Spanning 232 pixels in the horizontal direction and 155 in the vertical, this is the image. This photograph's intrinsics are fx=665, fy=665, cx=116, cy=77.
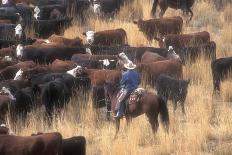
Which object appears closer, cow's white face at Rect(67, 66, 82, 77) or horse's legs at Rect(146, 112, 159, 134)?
horse's legs at Rect(146, 112, 159, 134)

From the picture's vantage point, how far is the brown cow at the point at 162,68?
15.2 metres

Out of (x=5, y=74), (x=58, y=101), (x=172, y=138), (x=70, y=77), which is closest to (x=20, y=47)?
(x=5, y=74)

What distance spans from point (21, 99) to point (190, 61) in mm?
5498

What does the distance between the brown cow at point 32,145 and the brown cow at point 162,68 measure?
234 inches

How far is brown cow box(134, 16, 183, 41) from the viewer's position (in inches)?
782

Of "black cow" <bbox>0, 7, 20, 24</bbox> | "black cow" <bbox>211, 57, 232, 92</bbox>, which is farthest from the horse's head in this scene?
"black cow" <bbox>0, 7, 20, 24</bbox>

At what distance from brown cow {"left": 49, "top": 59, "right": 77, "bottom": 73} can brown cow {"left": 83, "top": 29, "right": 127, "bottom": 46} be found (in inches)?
117

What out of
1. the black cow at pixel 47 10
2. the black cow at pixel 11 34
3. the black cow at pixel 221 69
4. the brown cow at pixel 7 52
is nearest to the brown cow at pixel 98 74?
the black cow at pixel 221 69

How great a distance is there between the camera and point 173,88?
13.5 m

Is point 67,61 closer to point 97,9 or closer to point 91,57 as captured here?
point 91,57

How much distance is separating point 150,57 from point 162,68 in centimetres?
120

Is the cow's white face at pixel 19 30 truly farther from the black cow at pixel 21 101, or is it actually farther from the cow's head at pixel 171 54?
the black cow at pixel 21 101

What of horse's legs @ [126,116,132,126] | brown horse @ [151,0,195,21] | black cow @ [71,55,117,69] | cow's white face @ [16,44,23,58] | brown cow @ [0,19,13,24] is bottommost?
horse's legs @ [126,116,132,126]

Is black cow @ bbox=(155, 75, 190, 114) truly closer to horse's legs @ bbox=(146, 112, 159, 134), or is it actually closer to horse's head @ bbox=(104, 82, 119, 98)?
horse's legs @ bbox=(146, 112, 159, 134)
